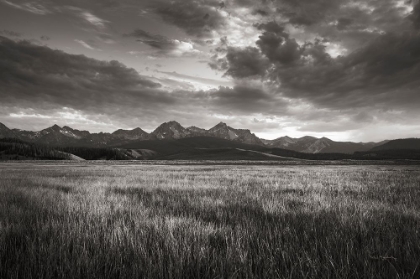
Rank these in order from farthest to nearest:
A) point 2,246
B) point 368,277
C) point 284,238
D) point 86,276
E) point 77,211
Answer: point 77,211 → point 284,238 → point 2,246 → point 86,276 → point 368,277

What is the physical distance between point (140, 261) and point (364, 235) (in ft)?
11.2

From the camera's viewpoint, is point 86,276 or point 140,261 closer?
point 86,276

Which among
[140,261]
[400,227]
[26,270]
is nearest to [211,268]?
[140,261]

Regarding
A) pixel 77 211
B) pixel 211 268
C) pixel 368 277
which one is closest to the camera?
pixel 368 277

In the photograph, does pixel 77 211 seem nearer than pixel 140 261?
No

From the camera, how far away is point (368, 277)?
7.14 ft

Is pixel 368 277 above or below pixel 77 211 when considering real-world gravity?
above

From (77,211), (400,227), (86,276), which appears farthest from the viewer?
(77,211)

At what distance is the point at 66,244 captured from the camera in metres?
3.14

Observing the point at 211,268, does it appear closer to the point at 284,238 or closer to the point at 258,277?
the point at 258,277

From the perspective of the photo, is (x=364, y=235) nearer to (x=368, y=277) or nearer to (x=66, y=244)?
(x=368, y=277)

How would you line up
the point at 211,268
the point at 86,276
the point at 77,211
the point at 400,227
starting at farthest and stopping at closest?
1. the point at 77,211
2. the point at 400,227
3. the point at 211,268
4. the point at 86,276

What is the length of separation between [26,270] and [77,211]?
10.8 feet

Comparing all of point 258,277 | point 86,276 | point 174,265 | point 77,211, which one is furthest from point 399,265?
point 77,211
